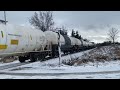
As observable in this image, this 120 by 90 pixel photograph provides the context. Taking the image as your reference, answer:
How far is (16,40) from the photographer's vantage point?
1566cm

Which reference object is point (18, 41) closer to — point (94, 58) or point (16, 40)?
point (16, 40)

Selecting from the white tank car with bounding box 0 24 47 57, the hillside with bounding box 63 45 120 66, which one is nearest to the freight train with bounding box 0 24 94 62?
the white tank car with bounding box 0 24 47 57

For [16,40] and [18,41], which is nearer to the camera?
[16,40]

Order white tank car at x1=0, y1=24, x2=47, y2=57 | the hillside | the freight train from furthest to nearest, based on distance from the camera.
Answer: the hillside → the freight train → white tank car at x1=0, y1=24, x2=47, y2=57

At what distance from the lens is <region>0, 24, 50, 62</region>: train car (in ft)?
46.1

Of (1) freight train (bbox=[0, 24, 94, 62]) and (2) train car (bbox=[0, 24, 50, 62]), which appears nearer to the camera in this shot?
(2) train car (bbox=[0, 24, 50, 62])

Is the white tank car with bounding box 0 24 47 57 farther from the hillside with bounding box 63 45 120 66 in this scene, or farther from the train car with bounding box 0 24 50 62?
the hillside with bounding box 63 45 120 66

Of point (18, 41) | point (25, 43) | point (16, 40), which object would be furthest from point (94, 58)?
point (16, 40)

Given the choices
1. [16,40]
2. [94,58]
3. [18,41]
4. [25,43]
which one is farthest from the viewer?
[94,58]

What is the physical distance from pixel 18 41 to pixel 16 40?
37 cm

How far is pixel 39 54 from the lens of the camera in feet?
72.5
